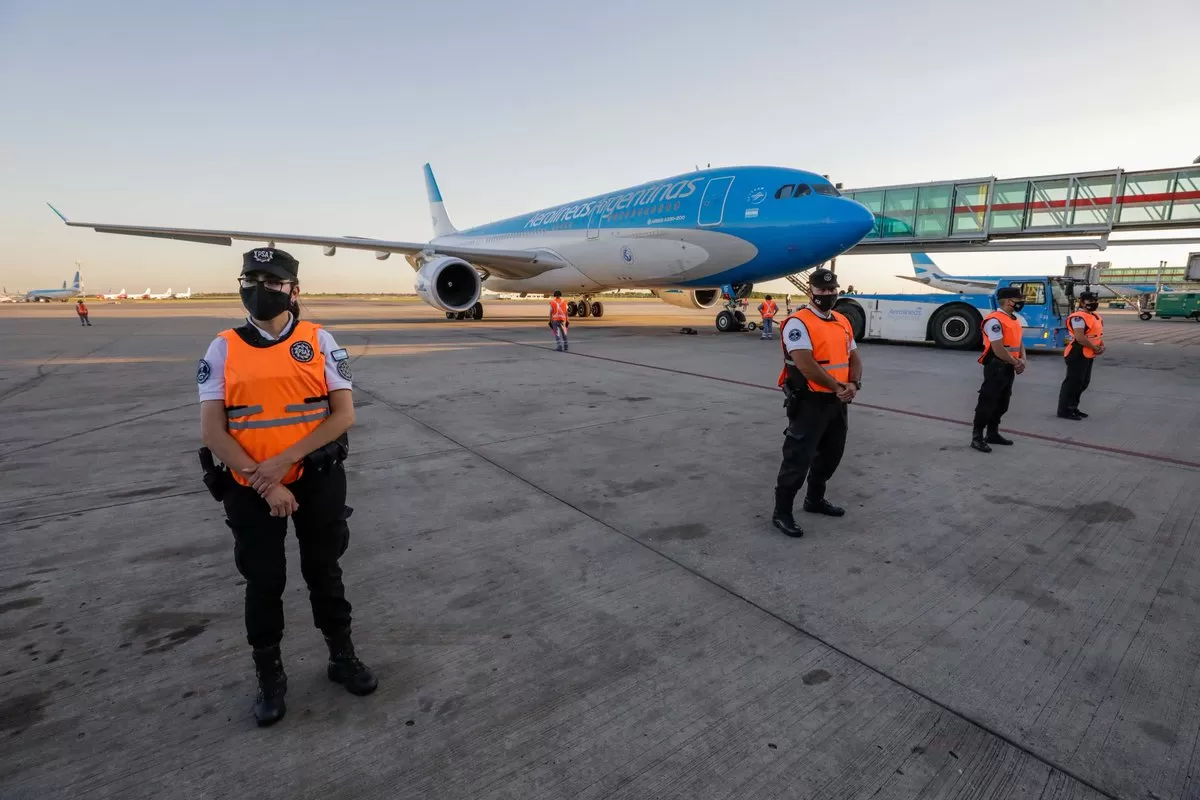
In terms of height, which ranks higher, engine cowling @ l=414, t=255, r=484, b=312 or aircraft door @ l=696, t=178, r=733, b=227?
aircraft door @ l=696, t=178, r=733, b=227

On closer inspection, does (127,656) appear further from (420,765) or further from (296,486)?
(420,765)

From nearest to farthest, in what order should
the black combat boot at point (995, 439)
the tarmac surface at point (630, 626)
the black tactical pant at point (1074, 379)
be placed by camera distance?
the tarmac surface at point (630, 626), the black combat boot at point (995, 439), the black tactical pant at point (1074, 379)

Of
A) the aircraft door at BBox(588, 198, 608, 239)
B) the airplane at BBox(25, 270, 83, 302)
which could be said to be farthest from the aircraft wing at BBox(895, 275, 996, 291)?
the airplane at BBox(25, 270, 83, 302)

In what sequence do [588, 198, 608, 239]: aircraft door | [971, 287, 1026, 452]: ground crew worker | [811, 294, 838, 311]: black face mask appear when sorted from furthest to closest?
[588, 198, 608, 239]: aircraft door
[971, 287, 1026, 452]: ground crew worker
[811, 294, 838, 311]: black face mask

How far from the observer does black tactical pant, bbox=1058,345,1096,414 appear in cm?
656

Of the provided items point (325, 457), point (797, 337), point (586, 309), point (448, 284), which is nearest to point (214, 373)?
point (325, 457)

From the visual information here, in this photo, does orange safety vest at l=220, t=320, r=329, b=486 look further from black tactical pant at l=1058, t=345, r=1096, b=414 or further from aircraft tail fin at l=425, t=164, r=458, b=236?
aircraft tail fin at l=425, t=164, r=458, b=236

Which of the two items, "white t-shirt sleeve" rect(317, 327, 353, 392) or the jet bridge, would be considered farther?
the jet bridge

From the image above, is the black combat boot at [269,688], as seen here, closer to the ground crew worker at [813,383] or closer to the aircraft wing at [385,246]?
the ground crew worker at [813,383]

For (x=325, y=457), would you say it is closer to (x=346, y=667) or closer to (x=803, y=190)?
(x=346, y=667)

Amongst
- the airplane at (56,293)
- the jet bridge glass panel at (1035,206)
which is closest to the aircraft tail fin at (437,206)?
the jet bridge glass panel at (1035,206)

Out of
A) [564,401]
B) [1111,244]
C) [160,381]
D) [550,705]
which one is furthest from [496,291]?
[550,705]

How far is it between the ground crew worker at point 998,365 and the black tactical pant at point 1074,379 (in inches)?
69.6

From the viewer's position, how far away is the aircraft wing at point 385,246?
1532cm
